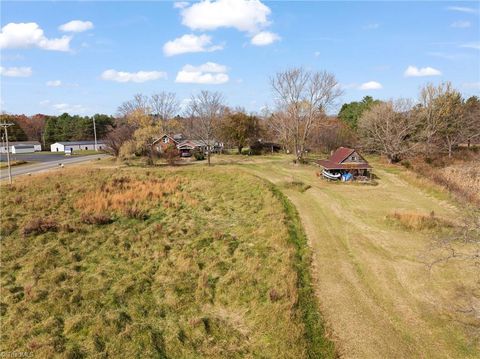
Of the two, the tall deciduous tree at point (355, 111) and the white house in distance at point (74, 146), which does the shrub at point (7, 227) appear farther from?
the white house in distance at point (74, 146)

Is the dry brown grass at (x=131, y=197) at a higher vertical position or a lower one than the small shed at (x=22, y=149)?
lower

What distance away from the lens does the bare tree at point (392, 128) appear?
45000 millimetres

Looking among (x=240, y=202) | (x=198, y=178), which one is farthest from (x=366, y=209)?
(x=198, y=178)

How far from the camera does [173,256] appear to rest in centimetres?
1778

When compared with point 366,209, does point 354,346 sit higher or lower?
lower

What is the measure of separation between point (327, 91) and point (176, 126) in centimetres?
3612

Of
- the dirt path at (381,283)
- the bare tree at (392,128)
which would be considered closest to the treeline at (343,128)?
the bare tree at (392,128)

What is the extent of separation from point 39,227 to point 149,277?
10.6 metres

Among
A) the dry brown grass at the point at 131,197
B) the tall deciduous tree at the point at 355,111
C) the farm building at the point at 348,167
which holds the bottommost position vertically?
the dry brown grass at the point at 131,197

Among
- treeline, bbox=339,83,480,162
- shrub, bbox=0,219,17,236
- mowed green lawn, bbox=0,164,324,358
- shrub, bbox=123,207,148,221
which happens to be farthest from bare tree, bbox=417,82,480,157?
shrub, bbox=0,219,17,236

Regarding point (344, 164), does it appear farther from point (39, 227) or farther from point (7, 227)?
point (7, 227)

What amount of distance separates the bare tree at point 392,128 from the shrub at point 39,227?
39775 millimetres

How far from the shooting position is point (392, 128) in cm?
4578

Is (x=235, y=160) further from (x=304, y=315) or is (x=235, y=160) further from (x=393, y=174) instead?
(x=304, y=315)
